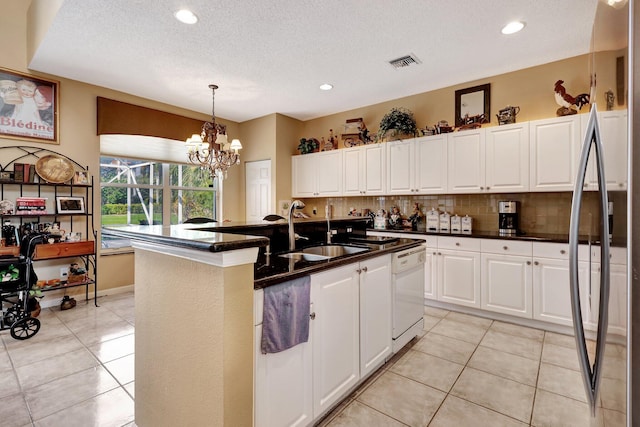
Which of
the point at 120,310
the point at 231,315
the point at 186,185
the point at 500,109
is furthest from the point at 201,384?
the point at 186,185

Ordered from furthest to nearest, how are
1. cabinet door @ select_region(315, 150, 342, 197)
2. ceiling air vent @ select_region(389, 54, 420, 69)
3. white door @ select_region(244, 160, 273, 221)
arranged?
white door @ select_region(244, 160, 273, 221) → cabinet door @ select_region(315, 150, 342, 197) → ceiling air vent @ select_region(389, 54, 420, 69)

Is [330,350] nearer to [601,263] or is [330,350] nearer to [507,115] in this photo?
[601,263]

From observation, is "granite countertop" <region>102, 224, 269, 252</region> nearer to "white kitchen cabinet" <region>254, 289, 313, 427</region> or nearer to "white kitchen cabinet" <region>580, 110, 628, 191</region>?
"white kitchen cabinet" <region>254, 289, 313, 427</region>

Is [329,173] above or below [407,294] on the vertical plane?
above

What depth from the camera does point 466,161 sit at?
3760 mm

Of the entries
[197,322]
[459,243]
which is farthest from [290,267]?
[459,243]

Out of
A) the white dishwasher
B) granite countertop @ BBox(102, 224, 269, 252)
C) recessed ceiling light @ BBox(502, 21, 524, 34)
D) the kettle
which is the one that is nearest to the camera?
granite countertop @ BBox(102, 224, 269, 252)

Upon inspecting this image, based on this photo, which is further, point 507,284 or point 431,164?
point 431,164

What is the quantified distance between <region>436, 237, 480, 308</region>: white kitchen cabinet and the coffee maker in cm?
46

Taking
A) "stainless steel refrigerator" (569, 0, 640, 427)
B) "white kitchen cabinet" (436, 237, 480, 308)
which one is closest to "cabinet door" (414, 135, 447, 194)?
"white kitchen cabinet" (436, 237, 480, 308)

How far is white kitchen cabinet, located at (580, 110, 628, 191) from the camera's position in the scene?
1.85 ft

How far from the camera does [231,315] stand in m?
1.18

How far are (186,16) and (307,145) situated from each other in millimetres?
3028

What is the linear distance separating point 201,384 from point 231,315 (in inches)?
14.2
